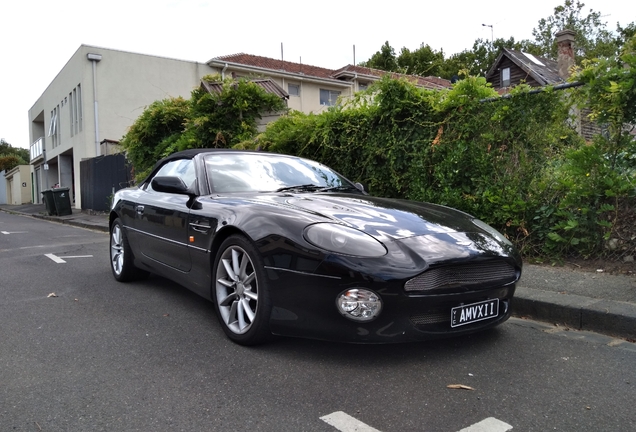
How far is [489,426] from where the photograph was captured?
2352 millimetres

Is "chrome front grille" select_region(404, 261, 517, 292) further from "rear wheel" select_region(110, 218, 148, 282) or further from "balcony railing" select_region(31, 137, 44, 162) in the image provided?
"balcony railing" select_region(31, 137, 44, 162)

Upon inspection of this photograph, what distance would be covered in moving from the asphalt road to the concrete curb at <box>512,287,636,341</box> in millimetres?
128

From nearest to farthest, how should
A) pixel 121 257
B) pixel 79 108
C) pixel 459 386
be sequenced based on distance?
pixel 459 386
pixel 121 257
pixel 79 108

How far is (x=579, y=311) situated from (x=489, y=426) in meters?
2.00

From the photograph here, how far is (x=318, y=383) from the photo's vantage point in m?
2.84

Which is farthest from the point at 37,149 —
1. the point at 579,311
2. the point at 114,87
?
the point at 579,311

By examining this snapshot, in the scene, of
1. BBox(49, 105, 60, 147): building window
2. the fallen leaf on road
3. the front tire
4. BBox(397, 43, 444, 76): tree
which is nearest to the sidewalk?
the fallen leaf on road

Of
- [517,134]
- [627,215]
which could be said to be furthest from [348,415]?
[517,134]

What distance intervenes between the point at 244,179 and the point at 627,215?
378 cm

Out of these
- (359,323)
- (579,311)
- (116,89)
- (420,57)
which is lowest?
(579,311)

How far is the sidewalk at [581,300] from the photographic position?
3764 mm

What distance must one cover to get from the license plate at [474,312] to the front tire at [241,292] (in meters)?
1.12

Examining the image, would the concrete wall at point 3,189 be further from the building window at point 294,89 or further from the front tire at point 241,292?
the front tire at point 241,292

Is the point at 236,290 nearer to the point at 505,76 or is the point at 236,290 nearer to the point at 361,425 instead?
the point at 361,425
